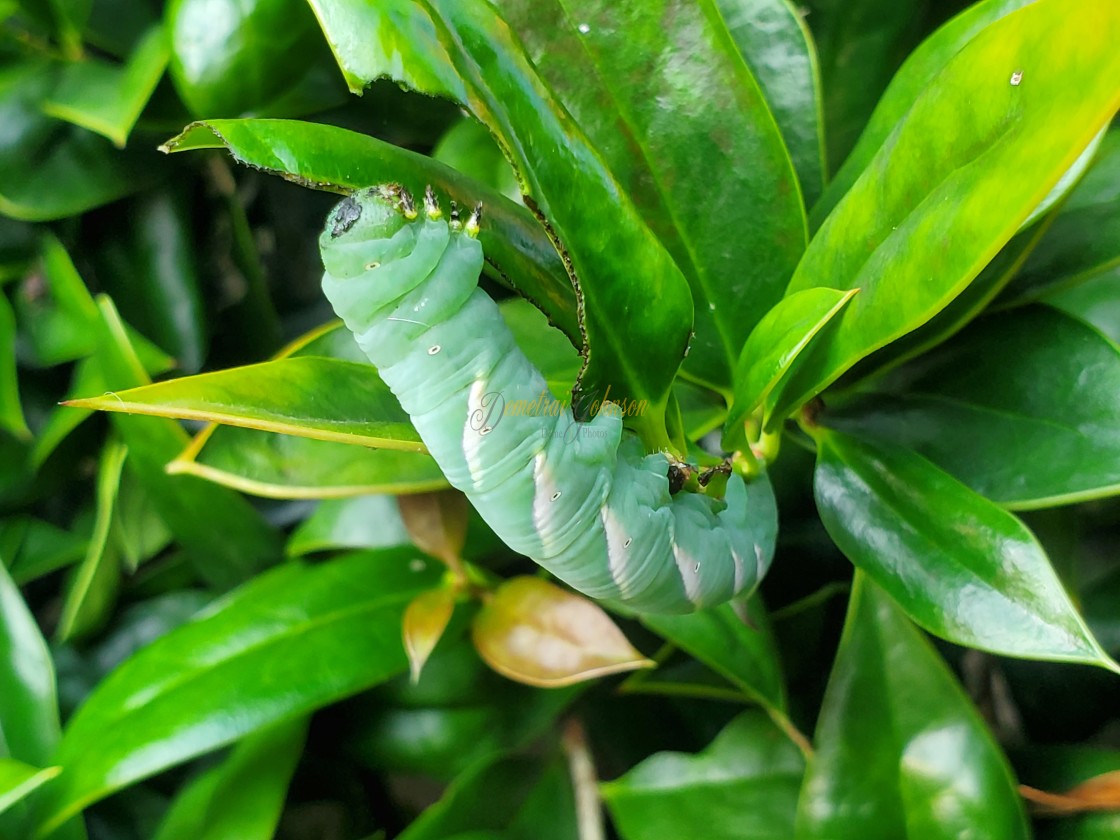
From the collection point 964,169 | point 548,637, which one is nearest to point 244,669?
point 548,637

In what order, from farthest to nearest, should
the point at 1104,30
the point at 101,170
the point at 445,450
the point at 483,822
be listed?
the point at 101,170 → the point at 483,822 → the point at 445,450 → the point at 1104,30

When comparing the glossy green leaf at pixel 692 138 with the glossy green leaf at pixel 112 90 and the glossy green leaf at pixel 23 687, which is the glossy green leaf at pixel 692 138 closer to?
the glossy green leaf at pixel 112 90

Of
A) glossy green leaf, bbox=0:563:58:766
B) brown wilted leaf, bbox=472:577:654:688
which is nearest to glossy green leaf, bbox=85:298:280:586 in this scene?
glossy green leaf, bbox=0:563:58:766

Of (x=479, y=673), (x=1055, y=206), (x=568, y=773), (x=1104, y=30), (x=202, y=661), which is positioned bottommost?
(x=568, y=773)

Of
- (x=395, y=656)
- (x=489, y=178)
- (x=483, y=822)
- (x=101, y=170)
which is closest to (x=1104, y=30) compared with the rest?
(x=489, y=178)

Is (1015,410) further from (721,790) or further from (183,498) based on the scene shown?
(183,498)

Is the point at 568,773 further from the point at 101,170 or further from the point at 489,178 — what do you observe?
the point at 101,170

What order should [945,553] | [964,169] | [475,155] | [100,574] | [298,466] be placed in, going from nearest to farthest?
[964,169] → [945,553] → [298,466] → [475,155] → [100,574]
